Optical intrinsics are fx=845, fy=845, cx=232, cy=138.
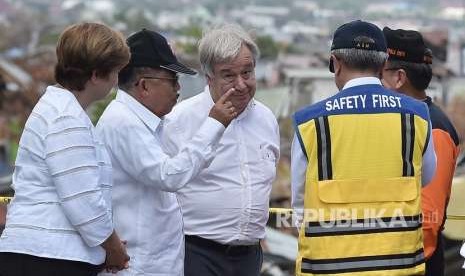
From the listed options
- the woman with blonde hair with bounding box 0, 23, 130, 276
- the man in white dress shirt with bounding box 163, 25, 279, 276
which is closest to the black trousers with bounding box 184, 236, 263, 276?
the man in white dress shirt with bounding box 163, 25, 279, 276

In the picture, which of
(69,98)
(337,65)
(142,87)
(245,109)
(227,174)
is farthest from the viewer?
(245,109)

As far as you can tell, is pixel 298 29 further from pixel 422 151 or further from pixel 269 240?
pixel 422 151

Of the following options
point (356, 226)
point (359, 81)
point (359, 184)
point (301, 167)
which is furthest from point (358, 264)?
point (359, 81)

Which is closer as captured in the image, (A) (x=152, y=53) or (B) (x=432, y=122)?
(A) (x=152, y=53)

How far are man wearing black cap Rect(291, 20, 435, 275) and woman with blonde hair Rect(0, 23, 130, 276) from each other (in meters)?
0.68

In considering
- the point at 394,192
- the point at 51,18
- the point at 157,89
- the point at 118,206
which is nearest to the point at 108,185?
the point at 118,206

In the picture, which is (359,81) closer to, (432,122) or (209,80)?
(432,122)

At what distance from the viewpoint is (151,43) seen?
10.6 ft

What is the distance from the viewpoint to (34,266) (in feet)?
8.98

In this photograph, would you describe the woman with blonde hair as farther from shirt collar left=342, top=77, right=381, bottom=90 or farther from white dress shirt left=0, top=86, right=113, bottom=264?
shirt collar left=342, top=77, right=381, bottom=90

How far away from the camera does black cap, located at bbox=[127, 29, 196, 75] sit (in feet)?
10.4

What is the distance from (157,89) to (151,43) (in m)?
0.18

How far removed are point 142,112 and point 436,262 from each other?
1.47 meters

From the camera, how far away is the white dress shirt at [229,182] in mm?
3604
